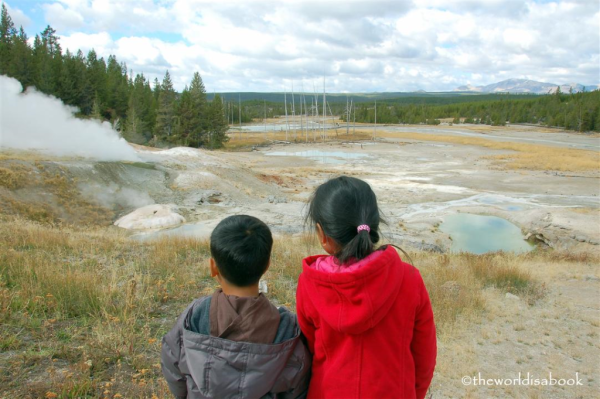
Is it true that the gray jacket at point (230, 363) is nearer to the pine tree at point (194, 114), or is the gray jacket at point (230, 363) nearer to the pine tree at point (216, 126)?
the pine tree at point (194, 114)

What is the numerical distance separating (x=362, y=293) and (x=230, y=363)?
24.1 inches

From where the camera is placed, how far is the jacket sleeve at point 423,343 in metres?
1.81

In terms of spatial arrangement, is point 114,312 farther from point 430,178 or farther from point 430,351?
point 430,178

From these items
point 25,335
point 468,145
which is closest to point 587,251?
point 25,335

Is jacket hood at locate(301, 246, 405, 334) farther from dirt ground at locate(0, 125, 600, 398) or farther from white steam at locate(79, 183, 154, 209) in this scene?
white steam at locate(79, 183, 154, 209)

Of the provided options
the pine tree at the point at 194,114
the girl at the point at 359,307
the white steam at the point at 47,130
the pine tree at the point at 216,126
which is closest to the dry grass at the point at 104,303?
the girl at the point at 359,307

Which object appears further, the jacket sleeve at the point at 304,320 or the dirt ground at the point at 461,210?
the dirt ground at the point at 461,210

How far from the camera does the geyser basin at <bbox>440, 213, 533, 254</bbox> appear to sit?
14.6 metres

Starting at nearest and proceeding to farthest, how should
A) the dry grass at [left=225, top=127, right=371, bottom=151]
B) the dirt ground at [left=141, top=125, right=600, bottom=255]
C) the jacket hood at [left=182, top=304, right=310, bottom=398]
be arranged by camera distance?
the jacket hood at [left=182, top=304, right=310, bottom=398] < the dirt ground at [left=141, top=125, right=600, bottom=255] < the dry grass at [left=225, top=127, right=371, bottom=151]

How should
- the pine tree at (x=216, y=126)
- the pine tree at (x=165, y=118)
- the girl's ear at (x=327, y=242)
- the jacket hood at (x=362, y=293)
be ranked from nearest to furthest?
the jacket hood at (x=362, y=293) < the girl's ear at (x=327, y=242) < the pine tree at (x=165, y=118) < the pine tree at (x=216, y=126)

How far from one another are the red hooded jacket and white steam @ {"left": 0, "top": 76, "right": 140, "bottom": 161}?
1852 cm

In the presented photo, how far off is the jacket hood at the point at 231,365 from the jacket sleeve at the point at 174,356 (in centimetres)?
11

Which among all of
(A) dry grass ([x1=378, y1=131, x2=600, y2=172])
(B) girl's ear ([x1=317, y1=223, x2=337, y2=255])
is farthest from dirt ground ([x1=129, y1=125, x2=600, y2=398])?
(A) dry grass ([x1=378, y1=131, x2=600, y2=172])

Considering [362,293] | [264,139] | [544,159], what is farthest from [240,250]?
[264,139]
